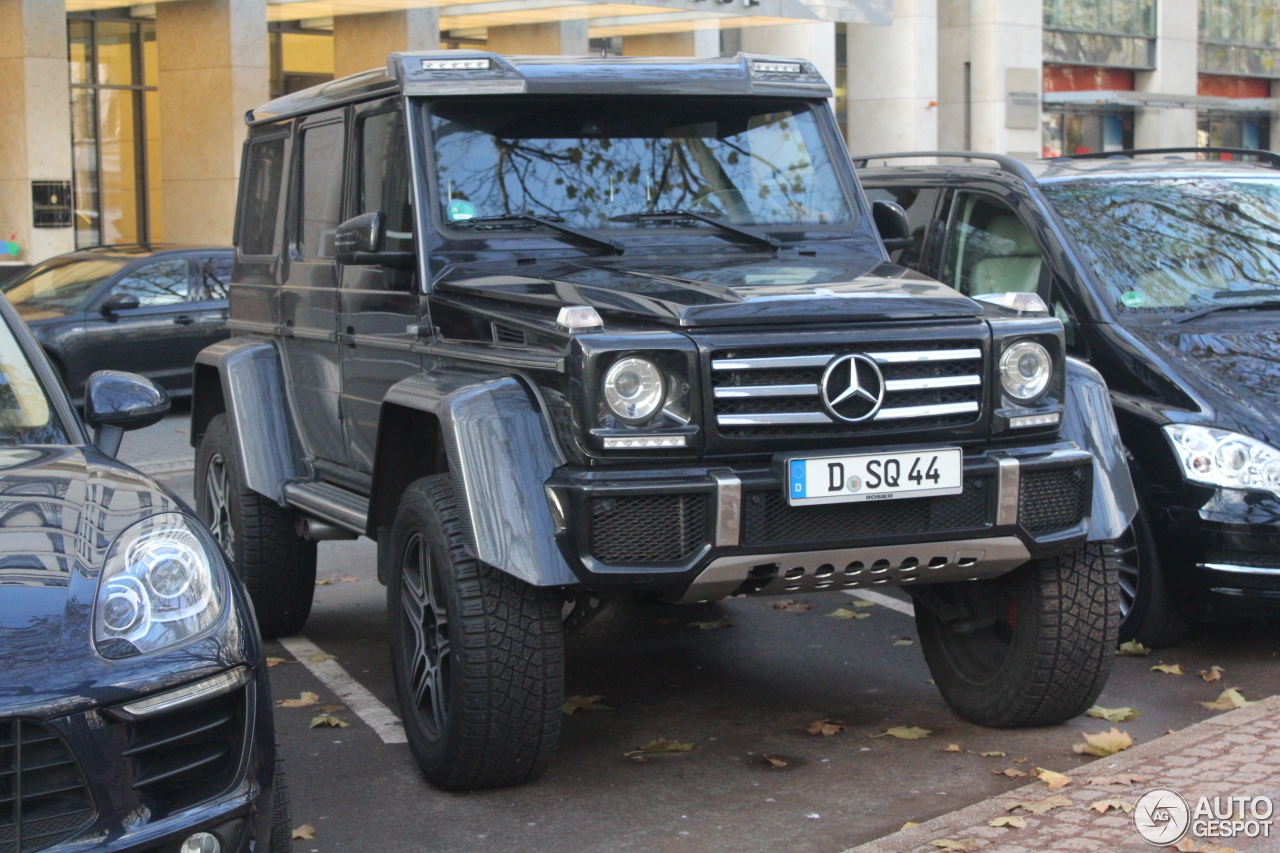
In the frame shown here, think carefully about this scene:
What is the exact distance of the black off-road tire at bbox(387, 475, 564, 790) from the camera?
450 cm

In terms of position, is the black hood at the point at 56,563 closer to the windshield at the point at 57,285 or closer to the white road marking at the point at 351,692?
the white road marking at the point at 351,692

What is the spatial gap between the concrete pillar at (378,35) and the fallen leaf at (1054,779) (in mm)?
19403

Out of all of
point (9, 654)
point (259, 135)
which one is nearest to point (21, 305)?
point (259, 135)

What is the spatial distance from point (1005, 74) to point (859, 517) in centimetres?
2967

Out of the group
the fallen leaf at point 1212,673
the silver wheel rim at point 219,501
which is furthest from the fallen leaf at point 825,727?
the silver wheel rim at point 219,501

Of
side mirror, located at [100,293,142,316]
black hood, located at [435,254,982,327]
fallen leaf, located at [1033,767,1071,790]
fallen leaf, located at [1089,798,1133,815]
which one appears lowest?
fallen leaf, located at [1033,767,1071,790]

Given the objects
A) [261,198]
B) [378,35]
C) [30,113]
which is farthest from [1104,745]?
[378,35]

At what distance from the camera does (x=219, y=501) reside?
23.4ft

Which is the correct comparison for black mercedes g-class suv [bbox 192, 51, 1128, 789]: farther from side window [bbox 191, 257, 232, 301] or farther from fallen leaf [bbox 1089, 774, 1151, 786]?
side window [bbox 191, 257, 232, 301]

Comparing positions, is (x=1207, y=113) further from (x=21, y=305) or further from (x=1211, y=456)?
(x=1211, y=456)

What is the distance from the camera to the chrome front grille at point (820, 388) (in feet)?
14.6

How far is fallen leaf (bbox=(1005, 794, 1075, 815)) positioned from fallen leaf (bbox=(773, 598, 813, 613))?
2.98 m

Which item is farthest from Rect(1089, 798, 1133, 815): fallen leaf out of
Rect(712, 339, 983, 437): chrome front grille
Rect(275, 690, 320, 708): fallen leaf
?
Rect(275, 690, 320, 708): fallen leaf

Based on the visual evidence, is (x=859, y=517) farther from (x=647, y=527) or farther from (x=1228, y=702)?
(x=1228, y=702)
